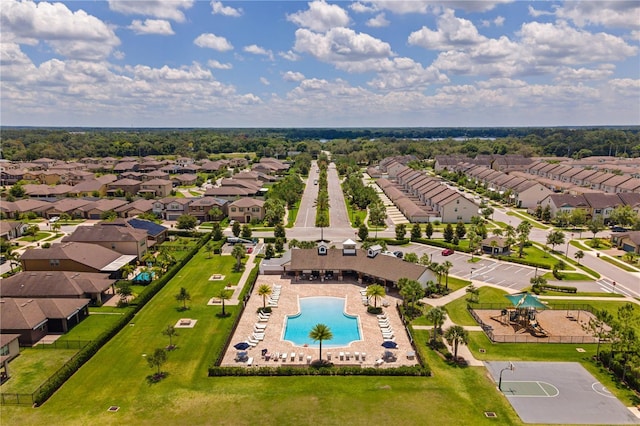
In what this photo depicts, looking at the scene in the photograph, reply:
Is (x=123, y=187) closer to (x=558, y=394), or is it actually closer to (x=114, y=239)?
(x=114, y=239)

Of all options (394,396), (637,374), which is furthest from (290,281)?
(637,374)

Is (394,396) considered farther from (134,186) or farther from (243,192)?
(134,186)

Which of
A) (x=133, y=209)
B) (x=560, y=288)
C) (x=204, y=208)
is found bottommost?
(x=560, y=288)

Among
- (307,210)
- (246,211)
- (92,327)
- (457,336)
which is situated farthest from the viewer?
(307,210)

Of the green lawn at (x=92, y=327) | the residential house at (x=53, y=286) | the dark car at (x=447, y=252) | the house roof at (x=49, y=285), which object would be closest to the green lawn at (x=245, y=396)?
the green lawn at (x=92, y=327)

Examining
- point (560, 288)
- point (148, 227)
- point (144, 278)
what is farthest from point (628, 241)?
point (148, 227)

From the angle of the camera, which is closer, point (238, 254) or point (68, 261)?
point (68, 261)
